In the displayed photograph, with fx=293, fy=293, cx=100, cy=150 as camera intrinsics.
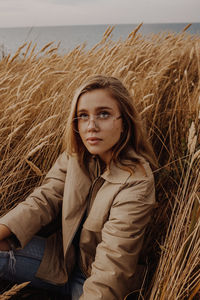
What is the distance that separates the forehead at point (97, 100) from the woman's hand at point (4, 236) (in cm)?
57

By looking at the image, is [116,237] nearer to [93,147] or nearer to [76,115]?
[93,147]

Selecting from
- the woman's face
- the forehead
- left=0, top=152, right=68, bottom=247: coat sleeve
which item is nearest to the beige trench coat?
left=0, top=152, right=68, bottom=247: coat sleeve

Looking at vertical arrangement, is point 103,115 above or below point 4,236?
above

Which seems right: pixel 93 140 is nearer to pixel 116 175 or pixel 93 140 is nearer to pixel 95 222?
pixel 116 175

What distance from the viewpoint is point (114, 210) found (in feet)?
3.43

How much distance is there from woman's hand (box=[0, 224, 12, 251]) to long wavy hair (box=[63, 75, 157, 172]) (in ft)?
1.32

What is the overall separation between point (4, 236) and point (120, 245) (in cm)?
48

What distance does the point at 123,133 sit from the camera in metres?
1.23

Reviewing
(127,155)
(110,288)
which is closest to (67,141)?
(127,155)

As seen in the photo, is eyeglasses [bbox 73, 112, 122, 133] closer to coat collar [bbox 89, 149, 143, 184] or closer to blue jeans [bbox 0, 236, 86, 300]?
coat collar [bbox 89, 149, 143, 184]

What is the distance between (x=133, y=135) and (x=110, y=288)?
1.94ft

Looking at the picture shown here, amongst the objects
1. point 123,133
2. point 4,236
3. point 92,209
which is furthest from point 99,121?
point 4,236

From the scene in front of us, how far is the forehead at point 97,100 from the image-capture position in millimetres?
1144

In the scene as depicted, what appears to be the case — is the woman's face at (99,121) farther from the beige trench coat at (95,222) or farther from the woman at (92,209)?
the beige trench coat at (95,222)
